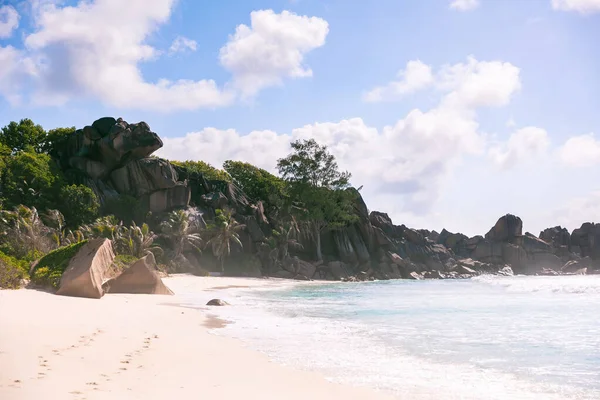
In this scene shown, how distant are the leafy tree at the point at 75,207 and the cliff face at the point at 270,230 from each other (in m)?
5.22

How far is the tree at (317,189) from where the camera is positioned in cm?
6638

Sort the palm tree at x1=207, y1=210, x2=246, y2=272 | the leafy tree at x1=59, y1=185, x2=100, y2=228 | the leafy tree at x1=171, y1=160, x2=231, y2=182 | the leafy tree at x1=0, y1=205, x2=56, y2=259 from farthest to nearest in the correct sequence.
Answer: the leafy tree at x1=171, y1=160, x2=231, y2=182, the palm tree at x1=207, y1=210, x2=246, y2=272, the leafy tree at x1=59, y1=185, x2=100, y2=228, the leafy tree at x1=0, y1=205, x2=56, y2=259

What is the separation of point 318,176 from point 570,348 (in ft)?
193

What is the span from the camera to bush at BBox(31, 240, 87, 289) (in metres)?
18.5

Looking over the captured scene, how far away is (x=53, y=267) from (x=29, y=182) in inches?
1374

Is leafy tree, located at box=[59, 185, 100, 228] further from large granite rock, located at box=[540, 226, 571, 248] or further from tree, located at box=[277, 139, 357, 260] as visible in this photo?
large granite rock, located at box=[540, 226, 571, 248]

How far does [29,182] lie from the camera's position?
49219 millimetres

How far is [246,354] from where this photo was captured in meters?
9.16

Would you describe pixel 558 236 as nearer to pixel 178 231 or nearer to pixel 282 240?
pixel 282 240

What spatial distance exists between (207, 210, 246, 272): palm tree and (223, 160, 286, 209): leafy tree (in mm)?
14468

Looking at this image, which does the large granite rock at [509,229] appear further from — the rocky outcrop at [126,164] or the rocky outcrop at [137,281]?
the rocky outcrop at [137,281]

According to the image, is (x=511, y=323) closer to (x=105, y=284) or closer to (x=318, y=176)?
(x=105, y=284)

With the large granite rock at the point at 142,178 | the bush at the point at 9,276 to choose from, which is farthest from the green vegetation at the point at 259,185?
the bush at the point at 9,276

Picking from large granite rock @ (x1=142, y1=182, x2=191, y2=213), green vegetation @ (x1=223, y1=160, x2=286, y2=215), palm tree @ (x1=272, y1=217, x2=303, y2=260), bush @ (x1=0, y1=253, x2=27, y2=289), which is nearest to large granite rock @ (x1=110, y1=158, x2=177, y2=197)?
large granite rock @ (x1=142, y1=182, x2=191, y2=213)
